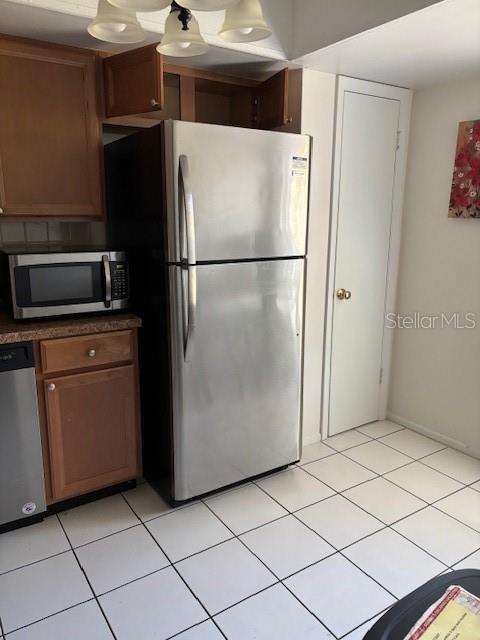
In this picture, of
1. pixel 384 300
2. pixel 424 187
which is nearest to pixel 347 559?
pixel 384 300

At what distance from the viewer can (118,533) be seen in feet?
7.05

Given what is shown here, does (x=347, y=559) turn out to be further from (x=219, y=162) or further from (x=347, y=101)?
(x=347, y=101)

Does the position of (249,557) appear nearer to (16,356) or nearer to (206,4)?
(16,356)

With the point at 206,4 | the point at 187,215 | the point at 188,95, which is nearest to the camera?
the point at 206,4

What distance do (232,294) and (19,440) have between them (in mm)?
1112

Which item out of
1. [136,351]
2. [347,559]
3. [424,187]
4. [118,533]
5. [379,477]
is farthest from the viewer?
[424,187]

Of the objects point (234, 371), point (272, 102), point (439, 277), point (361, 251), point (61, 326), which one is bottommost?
point (234, 371)

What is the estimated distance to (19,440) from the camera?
2053 mm

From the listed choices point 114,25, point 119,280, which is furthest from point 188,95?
point 114,25

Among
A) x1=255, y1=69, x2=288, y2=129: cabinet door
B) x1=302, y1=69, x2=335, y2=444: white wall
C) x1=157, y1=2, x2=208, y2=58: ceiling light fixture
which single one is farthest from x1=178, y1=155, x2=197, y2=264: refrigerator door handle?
x1=302, y1=69, x2=335, y2=444: white wall

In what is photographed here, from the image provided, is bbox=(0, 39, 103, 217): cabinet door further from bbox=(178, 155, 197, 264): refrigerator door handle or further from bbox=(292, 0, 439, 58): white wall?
bbox=(292, 0, 439, 58): white wall

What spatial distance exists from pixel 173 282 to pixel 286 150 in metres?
0.82

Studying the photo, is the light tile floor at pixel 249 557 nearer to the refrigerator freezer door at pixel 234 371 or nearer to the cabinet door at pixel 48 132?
the refrigerator freezer door at pixel 234 371

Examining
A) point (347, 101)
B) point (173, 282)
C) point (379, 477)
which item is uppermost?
point (347, 101)
